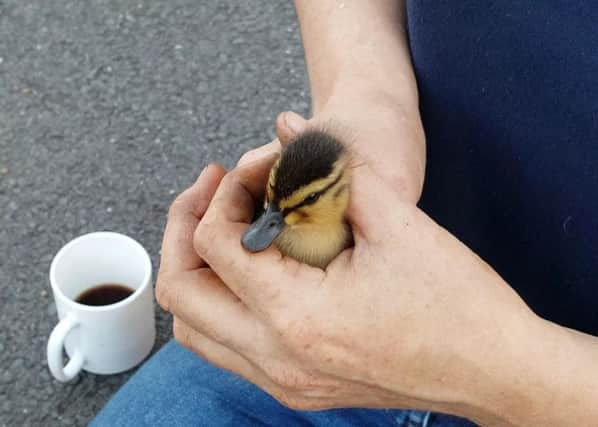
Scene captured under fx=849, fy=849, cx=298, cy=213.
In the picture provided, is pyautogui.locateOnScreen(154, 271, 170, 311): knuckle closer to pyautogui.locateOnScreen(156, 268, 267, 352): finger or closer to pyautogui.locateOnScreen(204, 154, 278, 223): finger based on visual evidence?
pyautogui.locateOnScreen(156, 268, 267, 352): finger

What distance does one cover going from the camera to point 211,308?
2.85ft

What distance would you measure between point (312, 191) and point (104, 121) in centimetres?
126

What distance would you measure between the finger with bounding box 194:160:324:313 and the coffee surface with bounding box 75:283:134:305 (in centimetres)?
65

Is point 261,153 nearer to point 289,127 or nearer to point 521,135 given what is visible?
point 289,127

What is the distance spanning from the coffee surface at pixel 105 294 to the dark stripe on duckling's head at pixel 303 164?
2.27 feet

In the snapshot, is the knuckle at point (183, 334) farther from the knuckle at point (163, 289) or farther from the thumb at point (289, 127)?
the thumb at point (289, 127)

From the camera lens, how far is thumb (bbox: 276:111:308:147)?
3.19ft

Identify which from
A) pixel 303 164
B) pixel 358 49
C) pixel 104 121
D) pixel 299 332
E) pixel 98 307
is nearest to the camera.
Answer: pixel 299 332

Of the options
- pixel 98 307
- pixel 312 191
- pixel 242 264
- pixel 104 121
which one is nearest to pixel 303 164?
pixel 312 191

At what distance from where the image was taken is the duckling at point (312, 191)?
909 mm

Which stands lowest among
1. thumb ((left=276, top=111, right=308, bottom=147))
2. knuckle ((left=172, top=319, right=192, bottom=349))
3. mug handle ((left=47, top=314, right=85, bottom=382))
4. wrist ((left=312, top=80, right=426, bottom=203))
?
mug handle ((left=47, top=314, right=85, bottom=382))

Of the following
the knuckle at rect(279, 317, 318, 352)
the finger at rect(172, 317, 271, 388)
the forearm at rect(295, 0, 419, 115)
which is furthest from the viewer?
the forearm at rect(295, 0, 419, 115)

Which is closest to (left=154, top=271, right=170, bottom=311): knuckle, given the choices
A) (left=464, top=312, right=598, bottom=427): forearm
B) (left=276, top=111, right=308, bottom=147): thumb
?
(left=276, top=111, right=308, bottom=147): thumb

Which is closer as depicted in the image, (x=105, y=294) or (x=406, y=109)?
(x=406, y=109)
